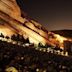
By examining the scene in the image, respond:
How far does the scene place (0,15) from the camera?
14.2 m

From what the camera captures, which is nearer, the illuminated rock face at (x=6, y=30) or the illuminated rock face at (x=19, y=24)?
the illuminated rock face at (x=6, y=30)

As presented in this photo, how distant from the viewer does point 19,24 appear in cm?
1524

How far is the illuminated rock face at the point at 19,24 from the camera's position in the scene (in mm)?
14641

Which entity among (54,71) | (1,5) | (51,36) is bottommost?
(54,71)

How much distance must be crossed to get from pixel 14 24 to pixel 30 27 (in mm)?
1186

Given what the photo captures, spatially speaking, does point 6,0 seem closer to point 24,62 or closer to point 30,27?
point 30,27

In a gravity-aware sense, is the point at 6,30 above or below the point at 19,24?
below

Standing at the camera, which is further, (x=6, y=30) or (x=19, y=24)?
(x=19, y=24)

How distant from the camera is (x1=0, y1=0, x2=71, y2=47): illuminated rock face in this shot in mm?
14641

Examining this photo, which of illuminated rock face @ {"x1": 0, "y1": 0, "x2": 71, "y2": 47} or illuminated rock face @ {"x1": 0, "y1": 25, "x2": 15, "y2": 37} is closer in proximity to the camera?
illuminated rock face @ {"x1": 0, "y1": 25, "x2": 15, "y2": 37}

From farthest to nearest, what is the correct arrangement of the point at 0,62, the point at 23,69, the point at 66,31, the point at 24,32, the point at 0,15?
the point at 66,31 → the point at 24,32 → the point at 0,15 → the point at 0,62 → the point at 23,69

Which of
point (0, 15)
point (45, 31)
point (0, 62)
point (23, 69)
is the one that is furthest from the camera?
point (45, 31)

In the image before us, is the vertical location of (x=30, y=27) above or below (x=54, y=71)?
above

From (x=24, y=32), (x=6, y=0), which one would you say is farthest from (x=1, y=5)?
(x=24, y=32)
